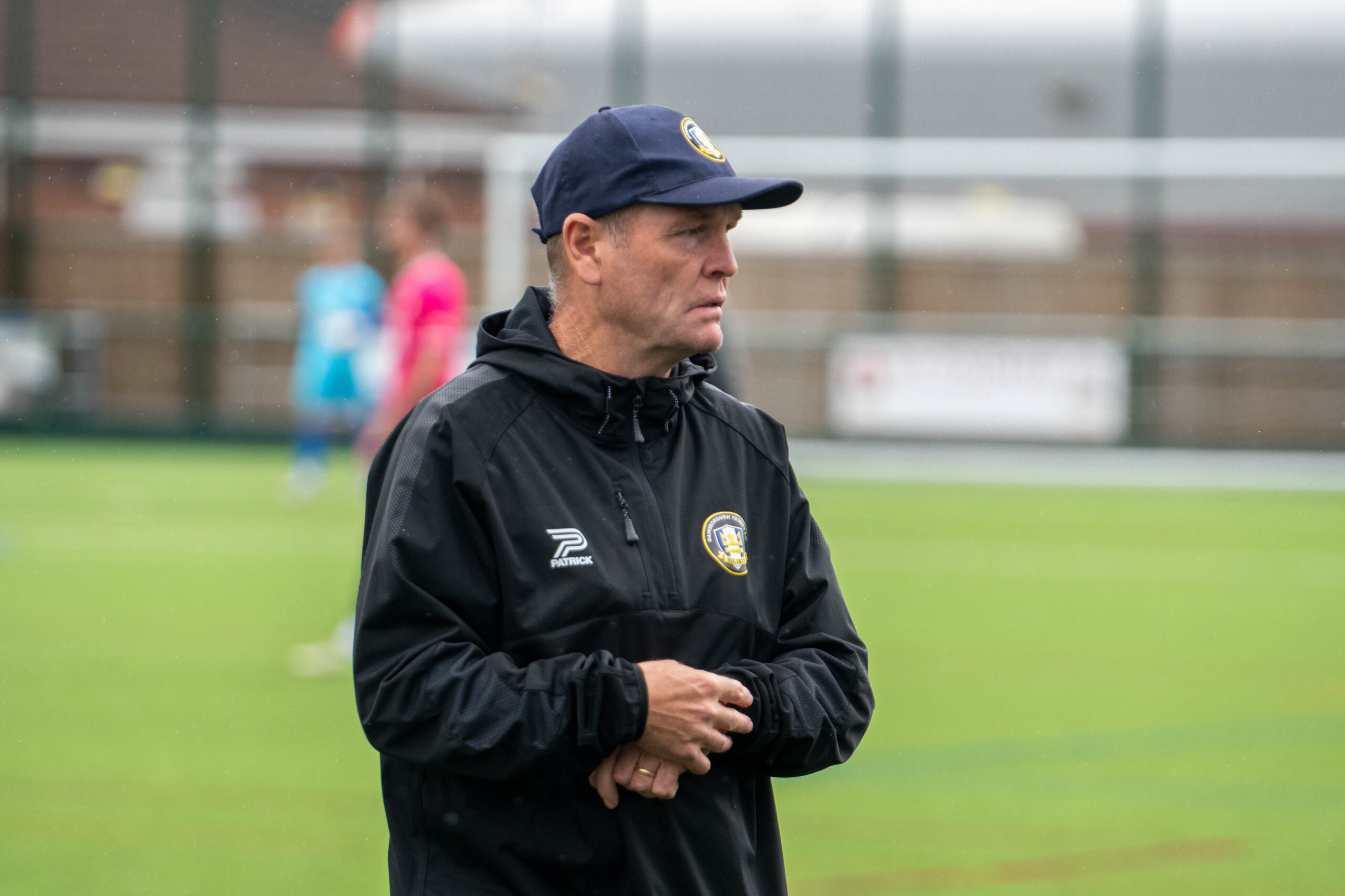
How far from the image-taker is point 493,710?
2.09 m

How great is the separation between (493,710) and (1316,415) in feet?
55.2

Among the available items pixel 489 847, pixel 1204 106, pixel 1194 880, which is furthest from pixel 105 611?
pixel 1204 106

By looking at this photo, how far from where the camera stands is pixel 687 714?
83.1 inches

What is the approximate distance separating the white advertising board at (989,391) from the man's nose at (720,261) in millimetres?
14878

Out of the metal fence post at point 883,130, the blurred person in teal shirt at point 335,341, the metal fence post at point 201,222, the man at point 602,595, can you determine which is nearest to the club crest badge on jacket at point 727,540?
the man at point 602,595

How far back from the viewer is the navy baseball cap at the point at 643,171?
225 cm

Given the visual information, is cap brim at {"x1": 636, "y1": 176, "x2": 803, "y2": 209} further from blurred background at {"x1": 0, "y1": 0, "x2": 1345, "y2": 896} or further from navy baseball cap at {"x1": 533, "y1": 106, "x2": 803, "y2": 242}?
blurred background at {"x1": 0, "y1": 0, "x2": 1345, "y2": 896}

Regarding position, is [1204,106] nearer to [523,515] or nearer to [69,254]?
[69,254]

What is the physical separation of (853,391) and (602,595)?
15.6m

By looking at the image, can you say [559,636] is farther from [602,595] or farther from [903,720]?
[903,720]

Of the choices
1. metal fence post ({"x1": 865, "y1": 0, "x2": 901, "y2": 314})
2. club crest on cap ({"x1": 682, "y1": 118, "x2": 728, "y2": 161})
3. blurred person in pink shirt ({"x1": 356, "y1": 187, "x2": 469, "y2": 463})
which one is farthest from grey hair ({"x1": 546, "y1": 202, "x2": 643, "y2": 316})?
metal fence post ({"x1": 865, "y1": 0, "x2": 901, "y2": 314})

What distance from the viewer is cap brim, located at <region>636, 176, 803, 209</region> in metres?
2.23

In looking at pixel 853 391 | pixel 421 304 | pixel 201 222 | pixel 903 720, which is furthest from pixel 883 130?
pixel 903 720

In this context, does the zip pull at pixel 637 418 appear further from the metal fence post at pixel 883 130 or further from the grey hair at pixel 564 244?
the metal fence post at pixel 883 130
